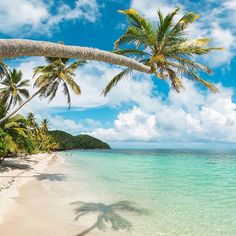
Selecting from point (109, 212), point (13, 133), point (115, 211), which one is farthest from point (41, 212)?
point (13, 133)

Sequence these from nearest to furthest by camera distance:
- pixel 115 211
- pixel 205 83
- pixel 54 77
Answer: pixel 205 83 → pixel 115 211 → pixel 54 77

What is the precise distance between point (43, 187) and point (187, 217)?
9026 millimetres

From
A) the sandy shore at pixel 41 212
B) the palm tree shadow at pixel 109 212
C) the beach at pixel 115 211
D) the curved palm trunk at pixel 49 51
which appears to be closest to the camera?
the curved palm trunk at pixel 49 51

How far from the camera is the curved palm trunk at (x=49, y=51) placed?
460cm

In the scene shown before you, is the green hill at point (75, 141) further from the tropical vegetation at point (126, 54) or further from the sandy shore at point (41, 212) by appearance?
the sandy shore at point (41, 212)

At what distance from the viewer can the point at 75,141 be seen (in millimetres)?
167000

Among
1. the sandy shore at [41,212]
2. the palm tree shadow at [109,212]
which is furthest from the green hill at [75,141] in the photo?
the palm tree shadow at [109,212]

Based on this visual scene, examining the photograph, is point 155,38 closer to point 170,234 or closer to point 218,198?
point 170,234

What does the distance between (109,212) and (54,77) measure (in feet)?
44.4

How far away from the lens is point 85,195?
53.0ft

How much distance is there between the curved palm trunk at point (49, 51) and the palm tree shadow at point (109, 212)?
5566 mm

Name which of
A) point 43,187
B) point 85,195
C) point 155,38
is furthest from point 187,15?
point 43,187

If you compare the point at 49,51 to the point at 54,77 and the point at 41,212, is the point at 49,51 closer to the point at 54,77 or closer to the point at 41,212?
the point at 41,212

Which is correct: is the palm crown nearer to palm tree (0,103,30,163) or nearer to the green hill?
palm tree (0,103,30,163)
